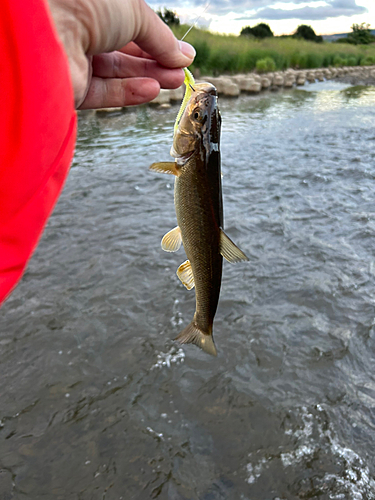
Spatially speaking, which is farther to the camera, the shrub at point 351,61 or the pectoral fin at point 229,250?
the shrub at point 351,61

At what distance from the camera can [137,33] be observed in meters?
1.60

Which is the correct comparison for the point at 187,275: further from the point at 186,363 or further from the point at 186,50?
the point at 186,363

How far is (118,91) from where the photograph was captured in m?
2.15

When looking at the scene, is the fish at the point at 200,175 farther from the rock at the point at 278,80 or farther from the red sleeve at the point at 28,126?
the rock at the point at 278,80

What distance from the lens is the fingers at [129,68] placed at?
6.63 ft

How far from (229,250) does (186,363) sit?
2.26 metres

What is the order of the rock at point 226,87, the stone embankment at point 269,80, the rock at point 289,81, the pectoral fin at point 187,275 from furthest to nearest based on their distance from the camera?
the rock at point 289,81 < the rock at point 226,87 < the stone embankment at point 269,80 < the pectoral fin at point 187,275

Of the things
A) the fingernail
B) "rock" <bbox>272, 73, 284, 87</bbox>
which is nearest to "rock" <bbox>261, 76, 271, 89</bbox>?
"rock" <bbox>272, 73, 284, 87</bbox>

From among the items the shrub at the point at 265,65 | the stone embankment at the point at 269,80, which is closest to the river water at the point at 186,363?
the stone embankment at the point at 269,80

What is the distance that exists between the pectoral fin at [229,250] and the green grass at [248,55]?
1634 cm

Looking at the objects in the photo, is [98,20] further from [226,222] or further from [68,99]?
[226,222]

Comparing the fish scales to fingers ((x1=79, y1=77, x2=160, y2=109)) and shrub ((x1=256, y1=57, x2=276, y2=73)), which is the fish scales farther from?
shrub ((x1=256, y1=57, x2=276, y2=73))

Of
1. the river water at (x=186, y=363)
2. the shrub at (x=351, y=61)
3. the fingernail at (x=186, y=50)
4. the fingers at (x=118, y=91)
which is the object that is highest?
the fingernail at (x=186, y=50)

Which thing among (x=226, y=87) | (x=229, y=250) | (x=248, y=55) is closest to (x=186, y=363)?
(x=229, y=250)
